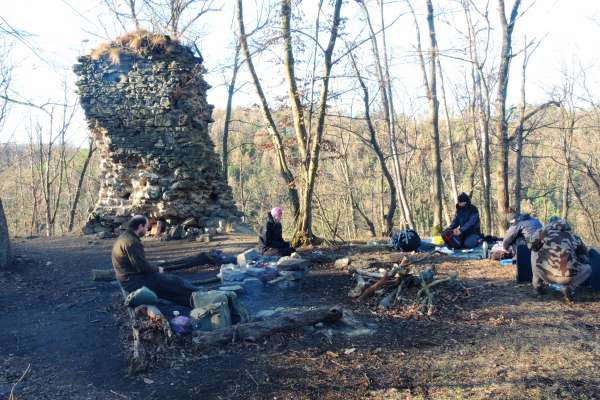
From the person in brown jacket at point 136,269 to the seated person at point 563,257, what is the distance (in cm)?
450

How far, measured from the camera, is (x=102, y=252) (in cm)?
1072

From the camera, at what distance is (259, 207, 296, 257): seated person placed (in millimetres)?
8508

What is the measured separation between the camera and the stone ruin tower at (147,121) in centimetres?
1268

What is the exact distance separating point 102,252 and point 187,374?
24.0 feet

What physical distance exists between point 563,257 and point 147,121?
34.1 feet

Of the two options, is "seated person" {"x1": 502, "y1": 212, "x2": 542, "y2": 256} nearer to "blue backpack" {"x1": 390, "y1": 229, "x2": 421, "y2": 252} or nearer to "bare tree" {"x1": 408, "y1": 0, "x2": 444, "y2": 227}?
"blue backpack" {"x1": 390, "y1": 229, "x2": 421, "y2": 252}

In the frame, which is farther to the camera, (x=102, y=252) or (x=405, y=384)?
(x=102, y=252)

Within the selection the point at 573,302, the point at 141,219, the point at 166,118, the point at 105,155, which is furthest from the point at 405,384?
the point at 105,155

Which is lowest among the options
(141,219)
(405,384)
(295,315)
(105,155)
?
(405,384)

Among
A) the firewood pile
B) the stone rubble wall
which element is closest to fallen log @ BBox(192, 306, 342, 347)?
the firewood pile

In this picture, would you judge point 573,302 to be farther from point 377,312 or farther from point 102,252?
point 102,252

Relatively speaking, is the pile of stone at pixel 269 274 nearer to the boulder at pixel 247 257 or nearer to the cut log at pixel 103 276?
the boulder at pixel 247 257

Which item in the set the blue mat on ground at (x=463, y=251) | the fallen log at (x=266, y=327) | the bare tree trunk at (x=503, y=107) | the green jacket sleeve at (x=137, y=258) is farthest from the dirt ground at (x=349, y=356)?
the bare tree trunk at (x=503, y=107)

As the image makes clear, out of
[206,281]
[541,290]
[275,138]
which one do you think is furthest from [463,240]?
[206,281]
